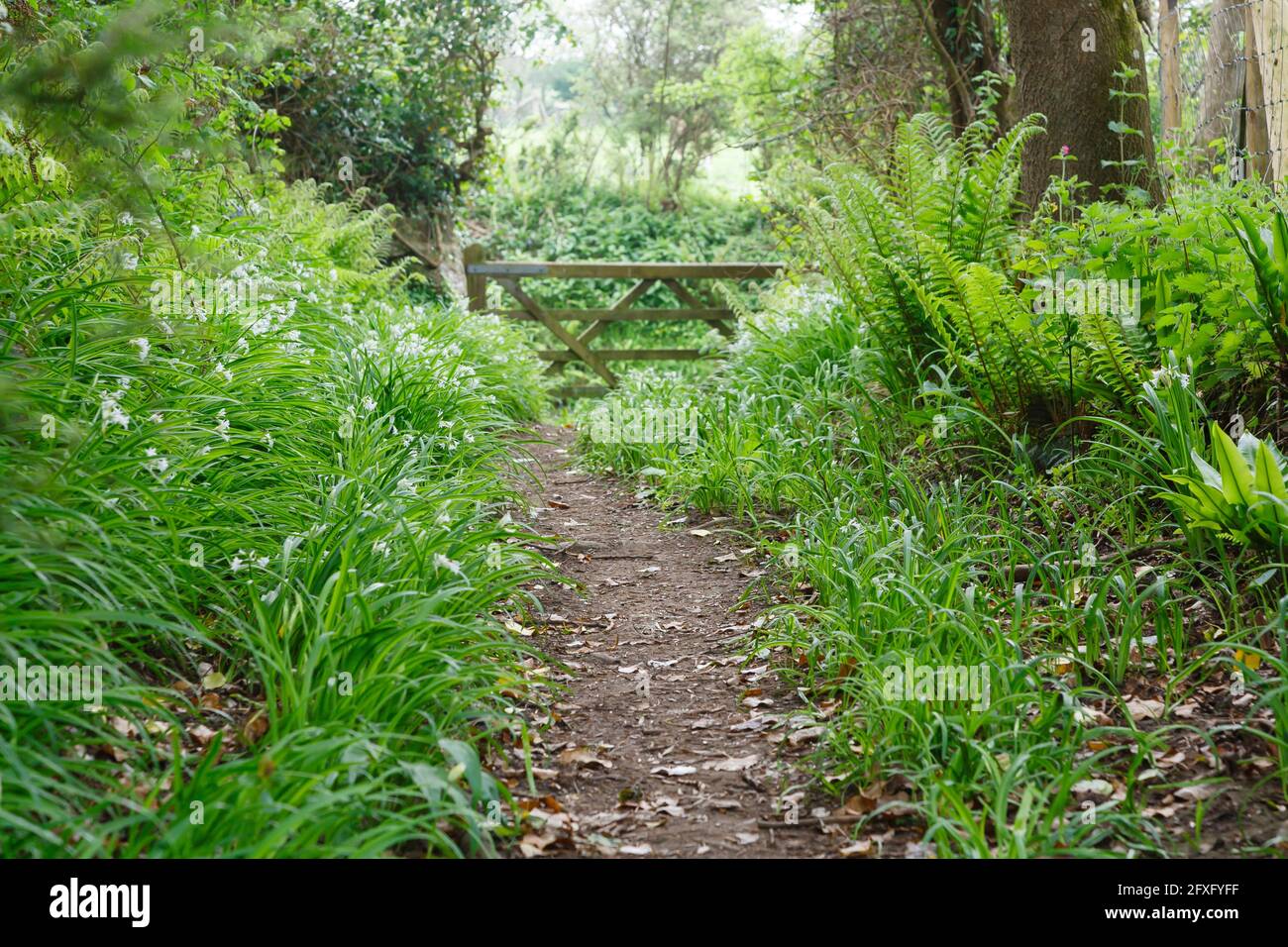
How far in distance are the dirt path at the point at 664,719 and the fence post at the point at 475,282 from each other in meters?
5.94

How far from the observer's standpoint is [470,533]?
128 inches

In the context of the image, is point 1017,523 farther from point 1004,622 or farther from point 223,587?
point 223,587

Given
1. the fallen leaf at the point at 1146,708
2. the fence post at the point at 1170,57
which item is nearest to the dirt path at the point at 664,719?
the fallen leaf at the point at 1146,708

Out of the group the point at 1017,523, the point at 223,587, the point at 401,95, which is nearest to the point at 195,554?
the point at 223,587

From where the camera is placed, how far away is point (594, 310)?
33.8ft

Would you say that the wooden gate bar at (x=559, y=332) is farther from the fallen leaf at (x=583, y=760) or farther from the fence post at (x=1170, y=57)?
the fallen leaf at (x=583, y=760)

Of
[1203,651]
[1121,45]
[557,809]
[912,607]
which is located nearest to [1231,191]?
[1121,45]

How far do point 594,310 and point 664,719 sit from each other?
7.72 m

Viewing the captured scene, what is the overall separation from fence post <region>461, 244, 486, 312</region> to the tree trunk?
6408 mm

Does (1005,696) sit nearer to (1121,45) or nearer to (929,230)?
(929,230)

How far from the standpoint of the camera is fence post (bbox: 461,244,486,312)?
10164 mm

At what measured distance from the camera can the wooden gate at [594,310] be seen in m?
10.2

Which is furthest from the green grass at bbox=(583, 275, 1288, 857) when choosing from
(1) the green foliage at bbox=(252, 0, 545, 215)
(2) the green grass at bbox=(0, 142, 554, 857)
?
(1) the green foliage at bbox=(252, 0, 545, 215)
